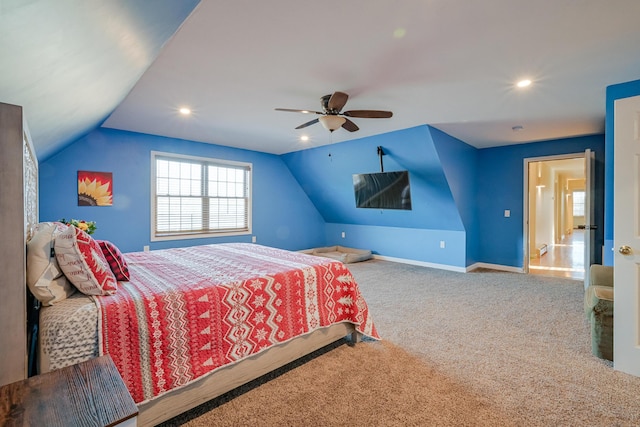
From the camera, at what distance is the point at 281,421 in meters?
1.70

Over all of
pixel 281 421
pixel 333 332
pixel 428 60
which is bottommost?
pixel 281 421

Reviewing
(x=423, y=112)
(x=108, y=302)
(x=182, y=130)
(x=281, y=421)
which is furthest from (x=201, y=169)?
(x=281, y=421)

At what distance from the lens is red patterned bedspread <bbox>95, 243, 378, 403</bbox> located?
5.10ft

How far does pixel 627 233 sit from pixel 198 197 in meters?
5.52

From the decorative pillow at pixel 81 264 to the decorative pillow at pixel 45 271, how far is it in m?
0.04

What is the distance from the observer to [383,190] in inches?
213

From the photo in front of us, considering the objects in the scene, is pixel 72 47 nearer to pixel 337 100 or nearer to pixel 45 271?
pixel 45 271

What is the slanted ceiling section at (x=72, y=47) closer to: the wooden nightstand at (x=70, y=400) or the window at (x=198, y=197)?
the wooden nightstand at (x=70, y=400)

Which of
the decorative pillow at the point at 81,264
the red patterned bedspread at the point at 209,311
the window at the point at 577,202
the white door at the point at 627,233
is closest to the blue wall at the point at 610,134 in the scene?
the white door at the point at 627,233

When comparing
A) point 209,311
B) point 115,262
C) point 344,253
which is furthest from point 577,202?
point 115,262

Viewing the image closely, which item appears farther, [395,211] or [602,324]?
[395,211]

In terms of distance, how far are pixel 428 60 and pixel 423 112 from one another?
1.36m

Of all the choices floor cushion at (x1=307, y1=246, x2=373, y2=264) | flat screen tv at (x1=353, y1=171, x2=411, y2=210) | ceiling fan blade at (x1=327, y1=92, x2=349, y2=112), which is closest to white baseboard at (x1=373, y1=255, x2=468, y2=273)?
floor cushion at (x1=307, y1=246, x2=373, y2=264)

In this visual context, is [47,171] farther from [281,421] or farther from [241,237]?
[281,421]
